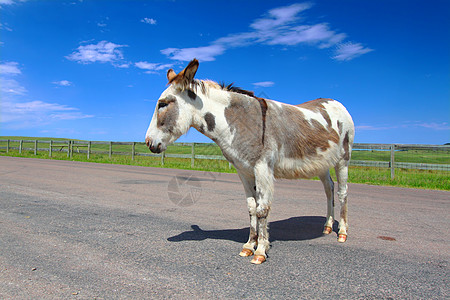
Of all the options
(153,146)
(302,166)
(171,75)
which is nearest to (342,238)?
(302,166)

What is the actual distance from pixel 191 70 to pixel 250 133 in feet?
3.29

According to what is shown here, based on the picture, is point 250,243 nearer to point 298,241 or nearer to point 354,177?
point 298,241

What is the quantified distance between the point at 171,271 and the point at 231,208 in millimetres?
3501

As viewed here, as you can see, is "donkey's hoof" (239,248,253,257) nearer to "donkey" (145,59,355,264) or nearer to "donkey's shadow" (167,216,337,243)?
"donkey" (145,59,355,264)

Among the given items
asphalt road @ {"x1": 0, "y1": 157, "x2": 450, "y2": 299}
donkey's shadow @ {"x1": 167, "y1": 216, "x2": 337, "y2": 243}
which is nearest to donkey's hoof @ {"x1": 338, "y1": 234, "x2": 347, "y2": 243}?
asphalt road @ {"x1": 0, "y1": 157, "x2": 450, "y2": 299}

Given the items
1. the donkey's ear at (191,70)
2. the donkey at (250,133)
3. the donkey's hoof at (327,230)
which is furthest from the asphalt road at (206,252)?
the donkey's ear at (191,70)

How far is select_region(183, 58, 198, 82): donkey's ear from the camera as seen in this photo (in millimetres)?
3656

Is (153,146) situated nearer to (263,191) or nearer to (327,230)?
(263,191)

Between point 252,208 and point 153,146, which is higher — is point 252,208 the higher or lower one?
the lower one

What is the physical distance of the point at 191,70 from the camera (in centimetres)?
370

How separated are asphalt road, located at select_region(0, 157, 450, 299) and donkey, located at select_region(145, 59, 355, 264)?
1.89ft

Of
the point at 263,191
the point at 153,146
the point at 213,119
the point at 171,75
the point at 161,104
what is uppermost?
the point at 171,75

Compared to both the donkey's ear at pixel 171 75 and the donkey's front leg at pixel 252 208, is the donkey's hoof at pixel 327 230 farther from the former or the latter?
the donkey's ear at pixel 171 75

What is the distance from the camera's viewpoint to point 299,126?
420 cm
